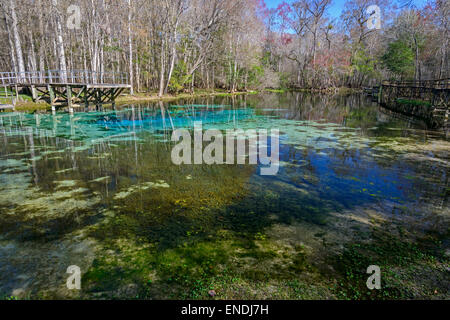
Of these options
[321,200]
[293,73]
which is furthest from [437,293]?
[293,73]

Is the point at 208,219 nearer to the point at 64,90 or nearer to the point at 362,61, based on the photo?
the point at 64,90

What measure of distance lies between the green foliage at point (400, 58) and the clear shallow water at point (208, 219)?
39360mm

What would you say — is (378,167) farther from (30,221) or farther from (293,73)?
(293,73)

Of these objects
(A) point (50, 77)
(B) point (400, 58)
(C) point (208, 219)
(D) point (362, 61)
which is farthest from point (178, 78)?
(B) point (400, 58)

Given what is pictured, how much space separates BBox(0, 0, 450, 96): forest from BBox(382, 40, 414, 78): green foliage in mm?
132

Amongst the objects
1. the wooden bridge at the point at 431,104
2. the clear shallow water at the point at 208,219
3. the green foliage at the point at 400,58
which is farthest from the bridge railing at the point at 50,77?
the green foliage at the point at 400,58

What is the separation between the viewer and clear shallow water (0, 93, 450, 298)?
Result: 3217 mm

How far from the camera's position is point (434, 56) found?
38906 mm

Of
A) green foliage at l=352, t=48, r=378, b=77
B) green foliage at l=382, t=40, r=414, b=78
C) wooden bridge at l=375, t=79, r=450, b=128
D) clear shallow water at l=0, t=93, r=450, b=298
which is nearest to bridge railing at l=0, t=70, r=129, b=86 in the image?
clear shallow water at l=0, t=93, r=450, b=298

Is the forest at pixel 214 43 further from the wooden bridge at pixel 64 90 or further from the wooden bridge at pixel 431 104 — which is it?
the wooden bridge at pixel 431 104

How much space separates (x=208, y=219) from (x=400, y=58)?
1859 inches

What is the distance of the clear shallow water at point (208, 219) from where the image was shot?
322 cm

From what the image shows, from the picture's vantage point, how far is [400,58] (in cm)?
4097

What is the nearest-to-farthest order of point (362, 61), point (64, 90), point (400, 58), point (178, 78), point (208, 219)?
1. point (208, 219)
2. point (64, 90)
3. point (178, 78)
4. point (400, 58)
5. point (362, 61)
